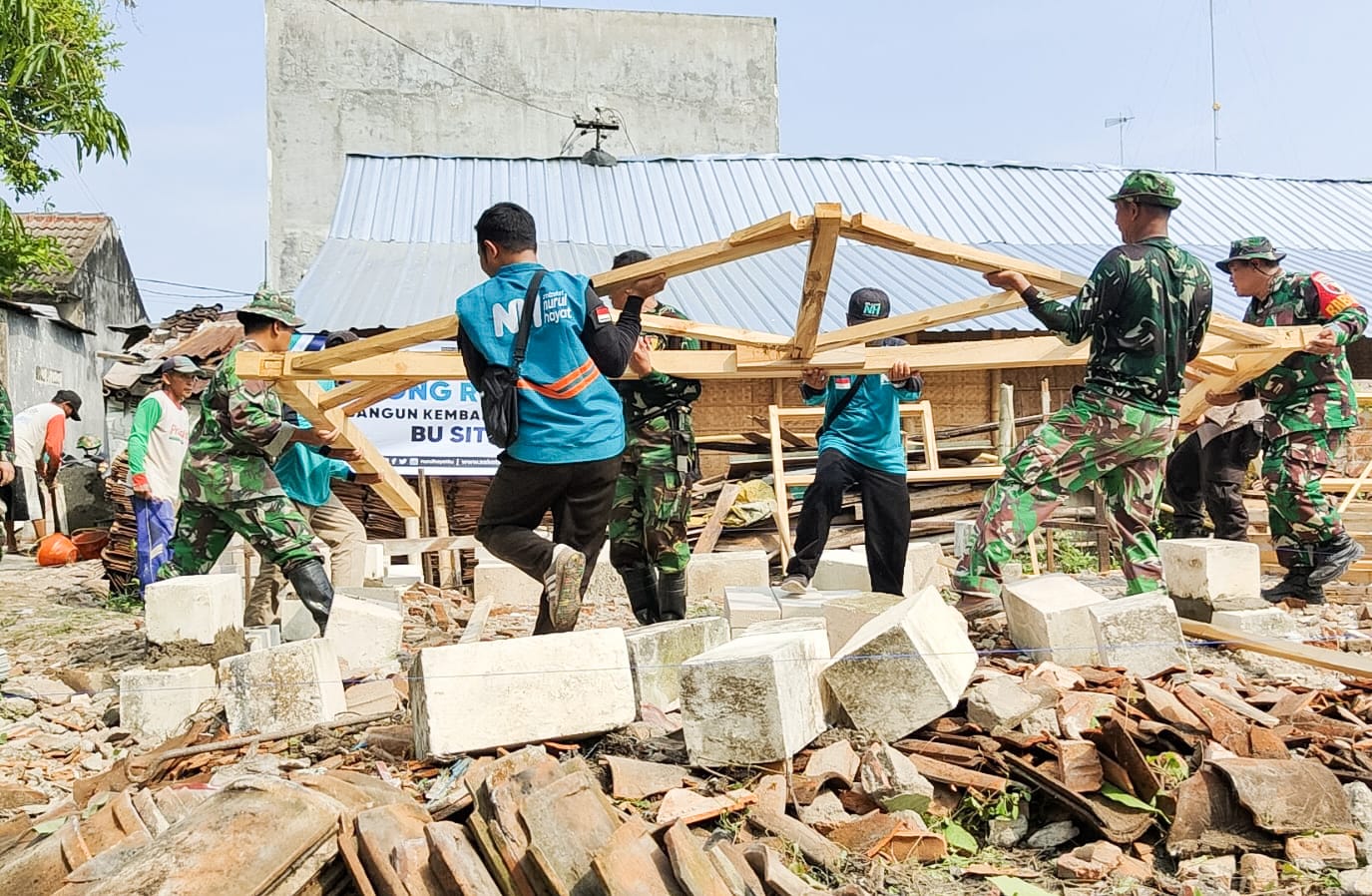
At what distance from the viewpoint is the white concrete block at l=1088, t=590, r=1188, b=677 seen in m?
4.57

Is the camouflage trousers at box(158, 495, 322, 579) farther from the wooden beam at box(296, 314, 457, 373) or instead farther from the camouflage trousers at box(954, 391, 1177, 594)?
the camouflage trousers at box(954, 391, 1177, 594)

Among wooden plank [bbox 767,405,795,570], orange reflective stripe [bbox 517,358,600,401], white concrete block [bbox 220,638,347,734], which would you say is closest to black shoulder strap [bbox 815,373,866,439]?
orange reflective stripe [bbox 517,358,600,401]

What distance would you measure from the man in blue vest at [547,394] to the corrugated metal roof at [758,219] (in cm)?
662

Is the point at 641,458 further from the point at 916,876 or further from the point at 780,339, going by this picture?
the point at 916,876

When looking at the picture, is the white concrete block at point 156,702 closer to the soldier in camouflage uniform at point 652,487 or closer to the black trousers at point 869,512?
the soldier in camouflage uniform at point 652,487

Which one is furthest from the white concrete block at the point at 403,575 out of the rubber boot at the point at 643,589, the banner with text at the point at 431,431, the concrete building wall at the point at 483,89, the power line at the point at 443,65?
the power line at the point at 443,65

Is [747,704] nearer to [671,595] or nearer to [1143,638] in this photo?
[1143,638]

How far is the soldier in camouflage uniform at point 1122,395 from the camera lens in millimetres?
4977

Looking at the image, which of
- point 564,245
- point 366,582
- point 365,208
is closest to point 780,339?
point 366,582

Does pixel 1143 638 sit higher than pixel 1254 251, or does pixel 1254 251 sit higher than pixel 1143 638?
pixel 1254 251

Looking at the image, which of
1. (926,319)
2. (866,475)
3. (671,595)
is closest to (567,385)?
(671,595)

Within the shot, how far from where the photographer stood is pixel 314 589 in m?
5.67

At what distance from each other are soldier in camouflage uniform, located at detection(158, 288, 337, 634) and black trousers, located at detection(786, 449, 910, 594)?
2.51 metres

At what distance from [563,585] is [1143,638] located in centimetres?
232
